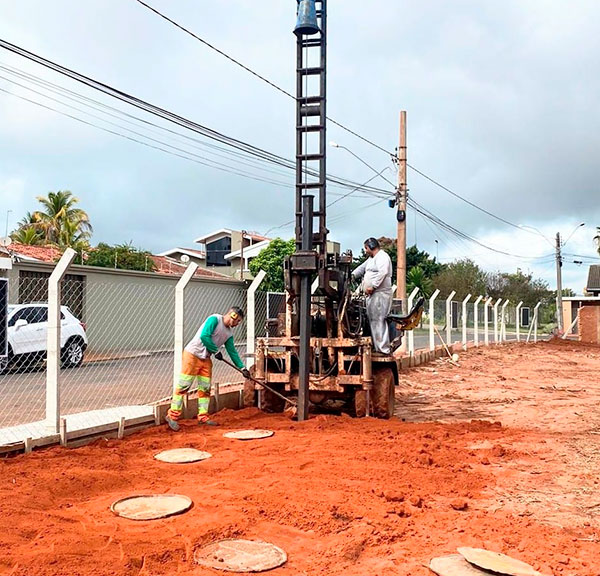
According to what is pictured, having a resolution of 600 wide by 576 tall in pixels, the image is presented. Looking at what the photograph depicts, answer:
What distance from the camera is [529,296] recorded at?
211ft

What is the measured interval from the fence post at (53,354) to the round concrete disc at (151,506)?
198cm

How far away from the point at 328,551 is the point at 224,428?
4.11 m

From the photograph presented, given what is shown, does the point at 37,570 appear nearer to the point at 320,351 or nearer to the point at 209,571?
the point at 209,571

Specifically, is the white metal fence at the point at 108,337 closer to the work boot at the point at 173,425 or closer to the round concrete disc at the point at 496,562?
the work boot at the point at 173,425

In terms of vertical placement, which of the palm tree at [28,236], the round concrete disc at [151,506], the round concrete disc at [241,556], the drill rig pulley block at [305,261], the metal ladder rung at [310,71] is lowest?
the round concrete disc at [241,556]

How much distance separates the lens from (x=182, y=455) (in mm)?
→ 6840

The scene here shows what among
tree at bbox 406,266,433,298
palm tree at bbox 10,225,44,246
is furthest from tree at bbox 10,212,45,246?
tree at bbox 406,266,433,298

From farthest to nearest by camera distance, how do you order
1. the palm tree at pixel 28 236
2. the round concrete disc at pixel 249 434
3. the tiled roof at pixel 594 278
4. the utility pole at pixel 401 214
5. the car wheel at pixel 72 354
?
the tiled roof at pixel 594 278, the palm tree at pixel 28 236, the utility pole at pixel 401 214, the car wheel at pixel 72 354, the round concrete disc at pixel 249 434

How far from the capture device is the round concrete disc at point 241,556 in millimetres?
4105

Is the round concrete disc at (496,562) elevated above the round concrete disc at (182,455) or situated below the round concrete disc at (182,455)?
below

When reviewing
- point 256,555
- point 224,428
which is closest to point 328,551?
point 256,555

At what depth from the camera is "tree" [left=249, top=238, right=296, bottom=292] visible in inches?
1332

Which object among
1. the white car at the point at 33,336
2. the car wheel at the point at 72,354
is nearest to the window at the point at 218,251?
the car wheel at the point at 72,354

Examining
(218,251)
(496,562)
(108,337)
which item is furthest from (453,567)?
(218,251)
